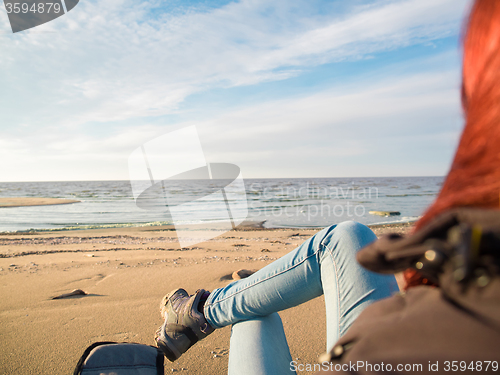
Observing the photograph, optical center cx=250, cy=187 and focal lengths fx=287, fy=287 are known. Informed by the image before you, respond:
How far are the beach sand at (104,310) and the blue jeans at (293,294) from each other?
51cm

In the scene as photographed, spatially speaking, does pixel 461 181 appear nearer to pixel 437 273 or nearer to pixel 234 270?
pixel 437 273

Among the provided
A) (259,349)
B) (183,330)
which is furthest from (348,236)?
(183,330)

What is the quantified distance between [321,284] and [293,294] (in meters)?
0.15

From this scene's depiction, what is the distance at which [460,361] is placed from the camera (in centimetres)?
39

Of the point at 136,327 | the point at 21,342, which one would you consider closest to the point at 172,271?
the point at 136,327

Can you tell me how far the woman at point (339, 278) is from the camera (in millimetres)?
494

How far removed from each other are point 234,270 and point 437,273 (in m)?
3.03

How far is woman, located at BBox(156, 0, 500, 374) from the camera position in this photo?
1.62ft

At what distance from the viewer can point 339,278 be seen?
1.26m

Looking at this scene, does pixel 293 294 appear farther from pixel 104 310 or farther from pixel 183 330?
pixel 104 310
